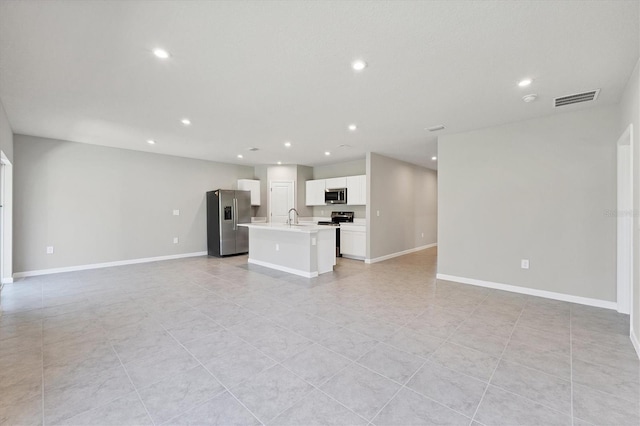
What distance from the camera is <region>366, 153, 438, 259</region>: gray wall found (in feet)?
20.4

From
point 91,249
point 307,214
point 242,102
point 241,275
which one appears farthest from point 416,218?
point 91,249

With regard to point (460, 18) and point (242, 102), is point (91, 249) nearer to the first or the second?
point (242, 102)

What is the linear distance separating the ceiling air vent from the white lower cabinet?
401cm

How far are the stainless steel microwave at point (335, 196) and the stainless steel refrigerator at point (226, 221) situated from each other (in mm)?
2165

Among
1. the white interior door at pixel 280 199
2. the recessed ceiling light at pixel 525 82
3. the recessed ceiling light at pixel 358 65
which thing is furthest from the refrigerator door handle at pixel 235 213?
the recessed ceiling light at pixel 525 82

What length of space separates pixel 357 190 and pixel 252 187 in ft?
10.0

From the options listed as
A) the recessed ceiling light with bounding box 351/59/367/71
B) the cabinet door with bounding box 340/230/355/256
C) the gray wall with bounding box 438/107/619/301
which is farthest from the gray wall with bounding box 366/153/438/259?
the recessed ceiling light with bounding box 351/59/367/71

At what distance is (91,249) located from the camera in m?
5.57

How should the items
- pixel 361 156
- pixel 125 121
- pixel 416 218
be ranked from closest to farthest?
1. pixel 125 121
2. pixel 361 156
3. pixel 416 218

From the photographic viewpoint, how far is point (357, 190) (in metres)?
6.87

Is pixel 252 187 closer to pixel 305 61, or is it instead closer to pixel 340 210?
pixel 340 210

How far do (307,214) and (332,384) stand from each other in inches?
256

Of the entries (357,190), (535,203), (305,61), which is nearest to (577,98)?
(535,203)

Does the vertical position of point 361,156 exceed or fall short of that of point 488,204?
it exceeds it
